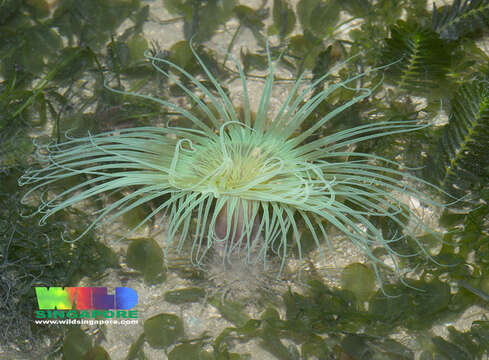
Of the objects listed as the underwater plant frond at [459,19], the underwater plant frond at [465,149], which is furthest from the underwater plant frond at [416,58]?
the underwater plant frond at [465,149]

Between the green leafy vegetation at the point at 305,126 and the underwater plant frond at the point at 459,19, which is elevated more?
the underwater plant frond at the point at 459,19

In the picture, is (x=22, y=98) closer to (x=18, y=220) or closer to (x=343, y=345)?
(x=18, y=220)

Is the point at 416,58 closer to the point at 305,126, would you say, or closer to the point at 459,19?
the point at 459,19

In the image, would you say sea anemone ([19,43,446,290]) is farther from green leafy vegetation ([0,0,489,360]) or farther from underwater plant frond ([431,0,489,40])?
underwater plant frond ([431,0,489,40])

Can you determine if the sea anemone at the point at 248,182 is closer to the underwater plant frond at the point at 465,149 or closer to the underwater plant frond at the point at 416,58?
the underwater plant frond at the point at 465,149

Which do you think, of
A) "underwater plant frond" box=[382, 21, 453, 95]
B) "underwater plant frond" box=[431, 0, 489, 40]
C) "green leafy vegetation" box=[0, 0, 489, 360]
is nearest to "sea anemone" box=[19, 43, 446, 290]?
"green leafy vegetation" box=[0, 0, 489, 360]

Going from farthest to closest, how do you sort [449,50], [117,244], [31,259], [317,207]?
[449,50]
[117,244]
[31,259]
[317,207]

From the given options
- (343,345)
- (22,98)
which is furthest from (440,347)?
(22,98)

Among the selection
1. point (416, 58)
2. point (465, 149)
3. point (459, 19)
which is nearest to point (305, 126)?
point (416, 58)
